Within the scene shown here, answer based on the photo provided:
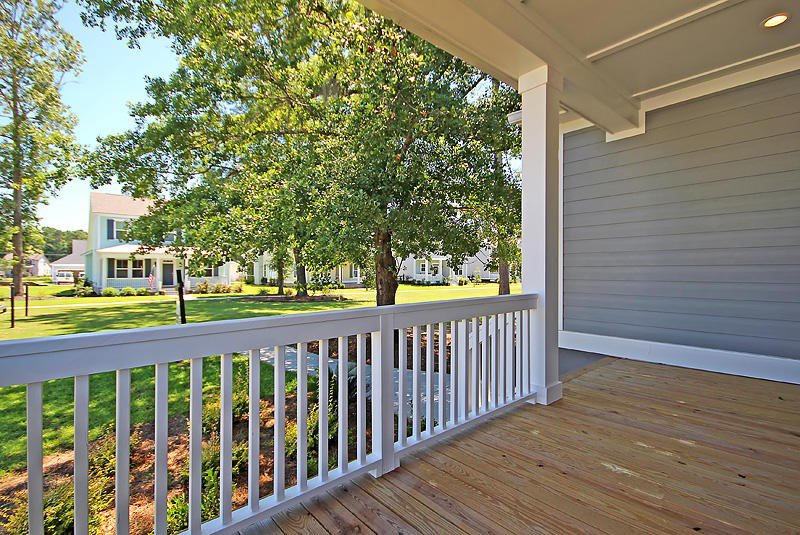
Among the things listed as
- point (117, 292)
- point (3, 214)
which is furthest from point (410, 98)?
point (117, 292)

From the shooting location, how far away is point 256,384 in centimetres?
147

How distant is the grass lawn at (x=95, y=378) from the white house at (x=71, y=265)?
0.86 feet

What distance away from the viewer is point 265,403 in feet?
13.7

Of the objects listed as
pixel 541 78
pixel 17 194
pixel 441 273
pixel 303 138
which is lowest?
pixel 441 273

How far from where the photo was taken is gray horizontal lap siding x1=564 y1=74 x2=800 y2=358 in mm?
3250

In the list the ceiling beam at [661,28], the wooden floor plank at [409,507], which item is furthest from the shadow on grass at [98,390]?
the ceiling beam at [661,28]

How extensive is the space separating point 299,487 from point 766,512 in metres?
1.95

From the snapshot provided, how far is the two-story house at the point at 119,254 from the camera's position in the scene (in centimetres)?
444

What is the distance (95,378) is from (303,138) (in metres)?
4.33

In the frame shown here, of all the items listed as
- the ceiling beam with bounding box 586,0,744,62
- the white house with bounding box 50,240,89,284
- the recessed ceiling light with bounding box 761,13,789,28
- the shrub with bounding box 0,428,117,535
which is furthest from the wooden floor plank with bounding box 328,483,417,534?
the recessed ceiling light with bounding box 761,13,789,28

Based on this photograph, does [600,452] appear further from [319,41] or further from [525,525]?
Result: [319,41]

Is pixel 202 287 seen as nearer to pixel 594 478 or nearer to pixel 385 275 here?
pixel 385 275

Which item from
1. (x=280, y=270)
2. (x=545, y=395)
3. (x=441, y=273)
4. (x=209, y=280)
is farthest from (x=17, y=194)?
(x=441, y=273)

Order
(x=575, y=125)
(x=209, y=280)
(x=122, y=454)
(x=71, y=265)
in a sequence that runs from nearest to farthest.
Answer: (x=122, y=454) < (x=71, y=265) < (x=575, y=125) < (x=209, y=280)
